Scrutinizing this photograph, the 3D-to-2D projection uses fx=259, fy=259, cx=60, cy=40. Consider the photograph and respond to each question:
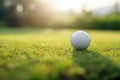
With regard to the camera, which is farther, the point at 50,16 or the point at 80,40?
the point at 50,16

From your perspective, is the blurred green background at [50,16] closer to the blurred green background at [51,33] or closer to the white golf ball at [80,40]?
the blurred green background at [51,33]

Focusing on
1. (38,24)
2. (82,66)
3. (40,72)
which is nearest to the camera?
(40,72)

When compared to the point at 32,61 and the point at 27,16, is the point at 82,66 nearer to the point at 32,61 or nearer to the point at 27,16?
the point at 32,61

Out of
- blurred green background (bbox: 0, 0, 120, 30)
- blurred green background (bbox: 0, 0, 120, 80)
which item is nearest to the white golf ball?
blurred green background (bbox: 0, 0, 120, 80)

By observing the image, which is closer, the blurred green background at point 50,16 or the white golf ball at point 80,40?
the white golf ball at point 80,40

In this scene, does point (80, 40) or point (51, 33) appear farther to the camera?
point (51, 33)

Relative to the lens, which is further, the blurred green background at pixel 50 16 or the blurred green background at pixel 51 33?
the blurred green background at pixel 50 16

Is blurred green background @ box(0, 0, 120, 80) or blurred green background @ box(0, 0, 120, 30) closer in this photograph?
blurred green background @ box(0, 0, 120, 80)

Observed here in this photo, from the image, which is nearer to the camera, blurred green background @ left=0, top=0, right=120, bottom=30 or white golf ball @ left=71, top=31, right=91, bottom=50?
white golf ball @ left=71, top=31, right=91, bottom=50

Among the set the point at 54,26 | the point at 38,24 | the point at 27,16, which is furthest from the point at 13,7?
the point at 54,26

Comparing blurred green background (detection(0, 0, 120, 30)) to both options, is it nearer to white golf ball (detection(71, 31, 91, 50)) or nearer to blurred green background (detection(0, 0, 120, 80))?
blurred green background (detection(0, 0, 120, 80))

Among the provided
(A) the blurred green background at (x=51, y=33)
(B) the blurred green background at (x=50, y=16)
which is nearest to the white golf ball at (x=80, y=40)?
(A) the blurred green background at (x=51, y=33)

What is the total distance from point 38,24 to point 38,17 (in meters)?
1.61

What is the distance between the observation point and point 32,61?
539 centimetres
